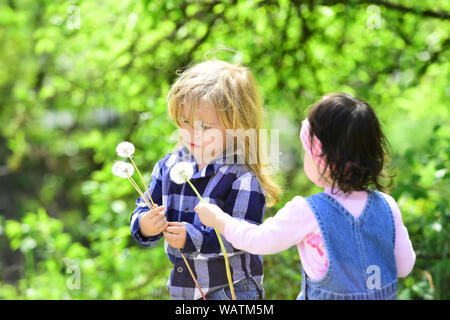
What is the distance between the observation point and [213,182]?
1.64 metres

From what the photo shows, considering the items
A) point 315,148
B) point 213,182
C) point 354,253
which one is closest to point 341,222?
point 354,253

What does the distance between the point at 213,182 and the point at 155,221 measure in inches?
8.8

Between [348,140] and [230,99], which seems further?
[230,99]

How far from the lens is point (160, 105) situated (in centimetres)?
285

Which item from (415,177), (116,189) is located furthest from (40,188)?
(415,177)

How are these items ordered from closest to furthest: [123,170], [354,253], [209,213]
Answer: [354,253] < [209,213] < [123,170]

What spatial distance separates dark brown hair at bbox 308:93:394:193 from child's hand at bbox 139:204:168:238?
0.47 m

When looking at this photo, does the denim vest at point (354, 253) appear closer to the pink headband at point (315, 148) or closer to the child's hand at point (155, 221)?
the pink headband at point (315, 148)

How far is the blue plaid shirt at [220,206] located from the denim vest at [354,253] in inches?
12.0

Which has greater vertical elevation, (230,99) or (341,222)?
(230,99)

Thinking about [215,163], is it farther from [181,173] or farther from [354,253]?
[354,253]

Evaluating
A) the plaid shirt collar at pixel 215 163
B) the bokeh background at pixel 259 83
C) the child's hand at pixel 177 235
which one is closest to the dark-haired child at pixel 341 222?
the child's hand at pixel 177 235
